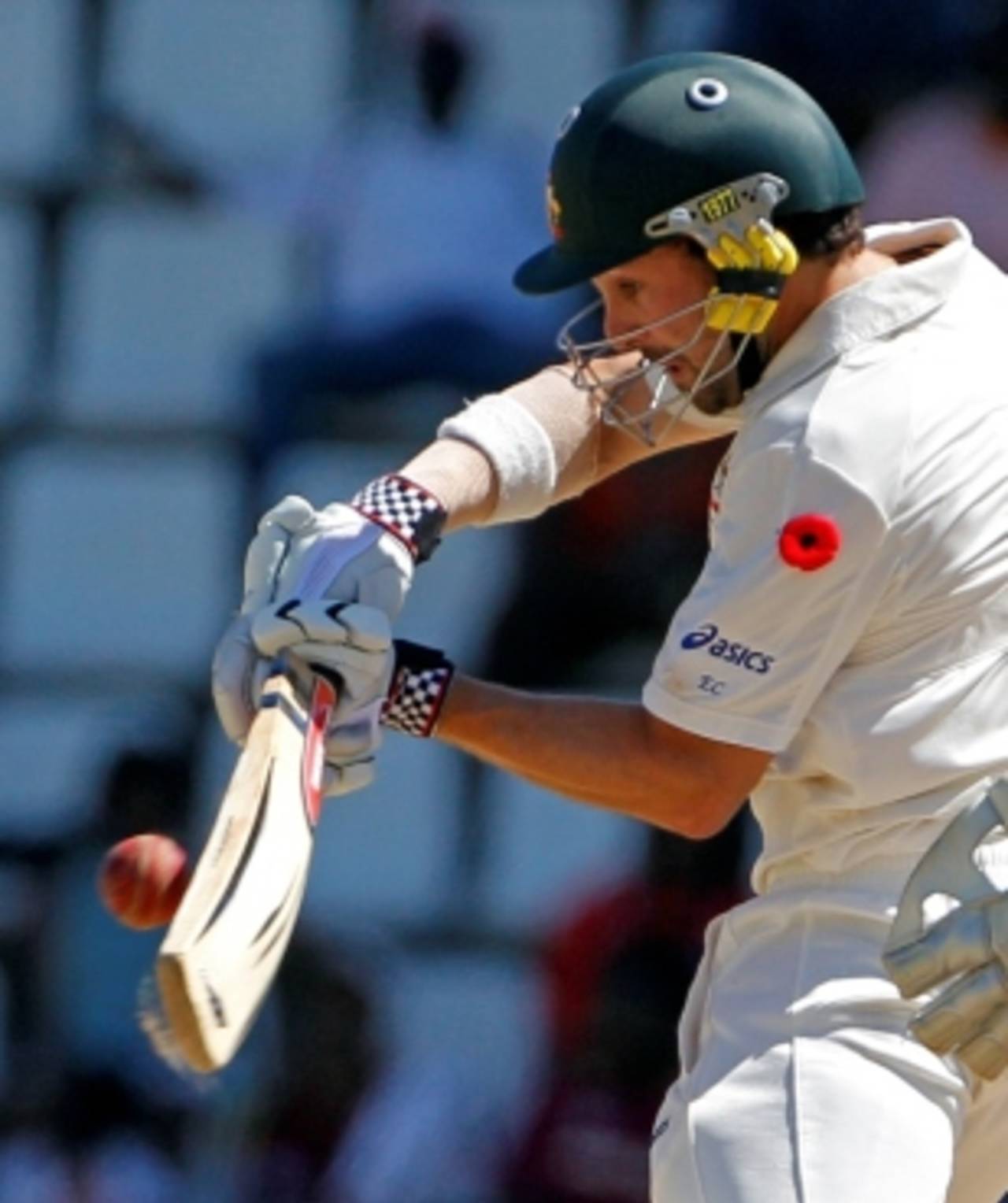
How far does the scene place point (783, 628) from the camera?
4.00m

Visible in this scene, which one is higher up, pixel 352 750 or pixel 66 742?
pixel 352 750

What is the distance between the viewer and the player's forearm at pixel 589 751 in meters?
4.07

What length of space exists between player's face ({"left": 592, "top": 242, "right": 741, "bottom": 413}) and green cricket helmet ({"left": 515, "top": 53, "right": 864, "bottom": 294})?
3 centimetres

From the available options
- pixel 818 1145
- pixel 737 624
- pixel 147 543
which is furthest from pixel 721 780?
pixel 147 543

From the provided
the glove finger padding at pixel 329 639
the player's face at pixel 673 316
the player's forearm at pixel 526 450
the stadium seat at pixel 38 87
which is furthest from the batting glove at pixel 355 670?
the stadium seat at pixel 38 87

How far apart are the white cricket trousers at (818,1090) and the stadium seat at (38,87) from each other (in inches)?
162

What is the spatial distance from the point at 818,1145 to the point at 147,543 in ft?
13.2

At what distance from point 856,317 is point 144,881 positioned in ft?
3.58

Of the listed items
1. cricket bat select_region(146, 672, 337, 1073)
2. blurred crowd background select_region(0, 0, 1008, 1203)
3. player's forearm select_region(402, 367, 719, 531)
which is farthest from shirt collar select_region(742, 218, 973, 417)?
blurred crowd background select_region(0, 0, 1008, 1203)

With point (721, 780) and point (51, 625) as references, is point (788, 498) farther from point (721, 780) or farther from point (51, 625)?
point (51, 625)

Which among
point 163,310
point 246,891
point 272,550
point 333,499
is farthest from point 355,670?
point 163,310

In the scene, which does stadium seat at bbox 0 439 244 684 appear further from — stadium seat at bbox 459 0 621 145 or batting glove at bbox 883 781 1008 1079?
batting glove at bbox 883 781 1008 1079

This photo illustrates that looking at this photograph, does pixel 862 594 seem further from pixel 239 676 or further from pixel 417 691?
pixel 239 676

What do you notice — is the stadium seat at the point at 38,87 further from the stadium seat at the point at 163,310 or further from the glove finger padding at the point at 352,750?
the glove finger padding at the point at 352,750
